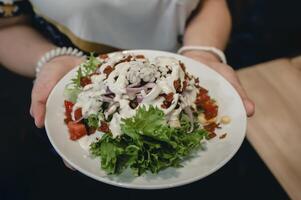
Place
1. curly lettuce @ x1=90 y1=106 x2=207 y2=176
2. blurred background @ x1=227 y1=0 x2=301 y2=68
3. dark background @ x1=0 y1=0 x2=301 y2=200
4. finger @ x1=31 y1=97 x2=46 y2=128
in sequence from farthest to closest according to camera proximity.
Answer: blurred background @ x1=227 y1=0 x2=301 y2=68 → dark background @ x1=0 y1=0 x2=301 y2=200 → finger @ x1=31 y1=97 x2=46 y2=128 → curly lettuce @ x1=90 y1=106 x2=207 y2=176

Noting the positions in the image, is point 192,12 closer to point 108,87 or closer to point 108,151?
point 108,87

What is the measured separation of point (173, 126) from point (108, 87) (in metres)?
0.16

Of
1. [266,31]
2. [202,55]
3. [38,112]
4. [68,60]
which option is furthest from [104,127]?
[266,31]

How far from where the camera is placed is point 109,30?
3.88 ft

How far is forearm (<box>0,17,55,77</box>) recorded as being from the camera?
4.01ft

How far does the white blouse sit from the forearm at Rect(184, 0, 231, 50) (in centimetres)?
4

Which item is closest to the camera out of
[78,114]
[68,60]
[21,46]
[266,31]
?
[78,114]

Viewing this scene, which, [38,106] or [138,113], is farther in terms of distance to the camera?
[38,106]

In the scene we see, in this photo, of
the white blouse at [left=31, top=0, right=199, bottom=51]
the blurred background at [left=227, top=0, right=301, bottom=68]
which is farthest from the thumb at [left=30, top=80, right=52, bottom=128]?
the blurred background at [left=227, top=0, right=301, bottom=68]

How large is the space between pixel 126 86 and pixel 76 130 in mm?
137

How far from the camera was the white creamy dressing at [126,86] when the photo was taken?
84 cm

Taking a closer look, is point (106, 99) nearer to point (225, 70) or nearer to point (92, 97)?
point (92, 97)

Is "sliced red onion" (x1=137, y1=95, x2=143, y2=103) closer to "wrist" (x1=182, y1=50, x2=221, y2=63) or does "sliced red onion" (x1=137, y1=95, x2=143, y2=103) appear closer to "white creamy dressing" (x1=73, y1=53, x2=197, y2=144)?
"white creamy dressing" (x1=73, y1=53, x2=197, y2=144)

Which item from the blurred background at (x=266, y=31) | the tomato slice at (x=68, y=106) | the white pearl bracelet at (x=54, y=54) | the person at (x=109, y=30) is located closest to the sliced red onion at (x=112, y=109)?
the tomato slice at (x=68, y=106)
